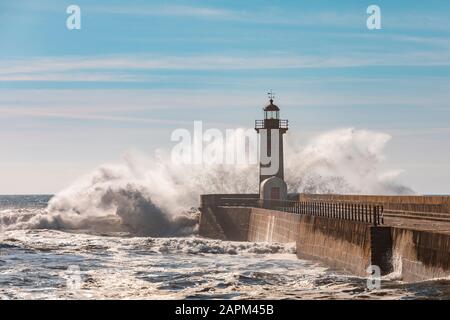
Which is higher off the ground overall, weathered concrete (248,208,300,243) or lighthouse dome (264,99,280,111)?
Answer: lighthouse dome (264,99,280,111)

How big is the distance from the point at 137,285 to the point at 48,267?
5.57 m

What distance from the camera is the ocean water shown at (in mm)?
15594

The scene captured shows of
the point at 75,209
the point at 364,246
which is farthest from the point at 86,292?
the point at 75,209

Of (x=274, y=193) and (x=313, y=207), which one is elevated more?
(x=274, y=193)

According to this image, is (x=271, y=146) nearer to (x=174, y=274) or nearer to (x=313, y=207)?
(x=313, y=207)

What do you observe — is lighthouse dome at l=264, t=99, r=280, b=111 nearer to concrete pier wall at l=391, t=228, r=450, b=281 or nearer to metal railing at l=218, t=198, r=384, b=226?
metal railing at l=218, t=198, r=384, b=226

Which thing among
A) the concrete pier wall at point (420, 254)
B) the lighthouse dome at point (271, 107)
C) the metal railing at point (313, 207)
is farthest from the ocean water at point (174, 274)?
the lighthouse dome at point (271, 107)

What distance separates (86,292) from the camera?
1633cm

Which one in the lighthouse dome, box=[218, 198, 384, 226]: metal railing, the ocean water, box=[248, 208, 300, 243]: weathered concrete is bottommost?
the ocean water

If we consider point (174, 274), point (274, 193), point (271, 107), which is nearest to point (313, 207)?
point (174, 274)

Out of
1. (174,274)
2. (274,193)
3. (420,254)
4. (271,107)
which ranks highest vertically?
(271,107)

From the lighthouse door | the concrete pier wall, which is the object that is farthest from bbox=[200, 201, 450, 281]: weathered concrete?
the lighthouse door

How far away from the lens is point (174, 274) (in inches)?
784
